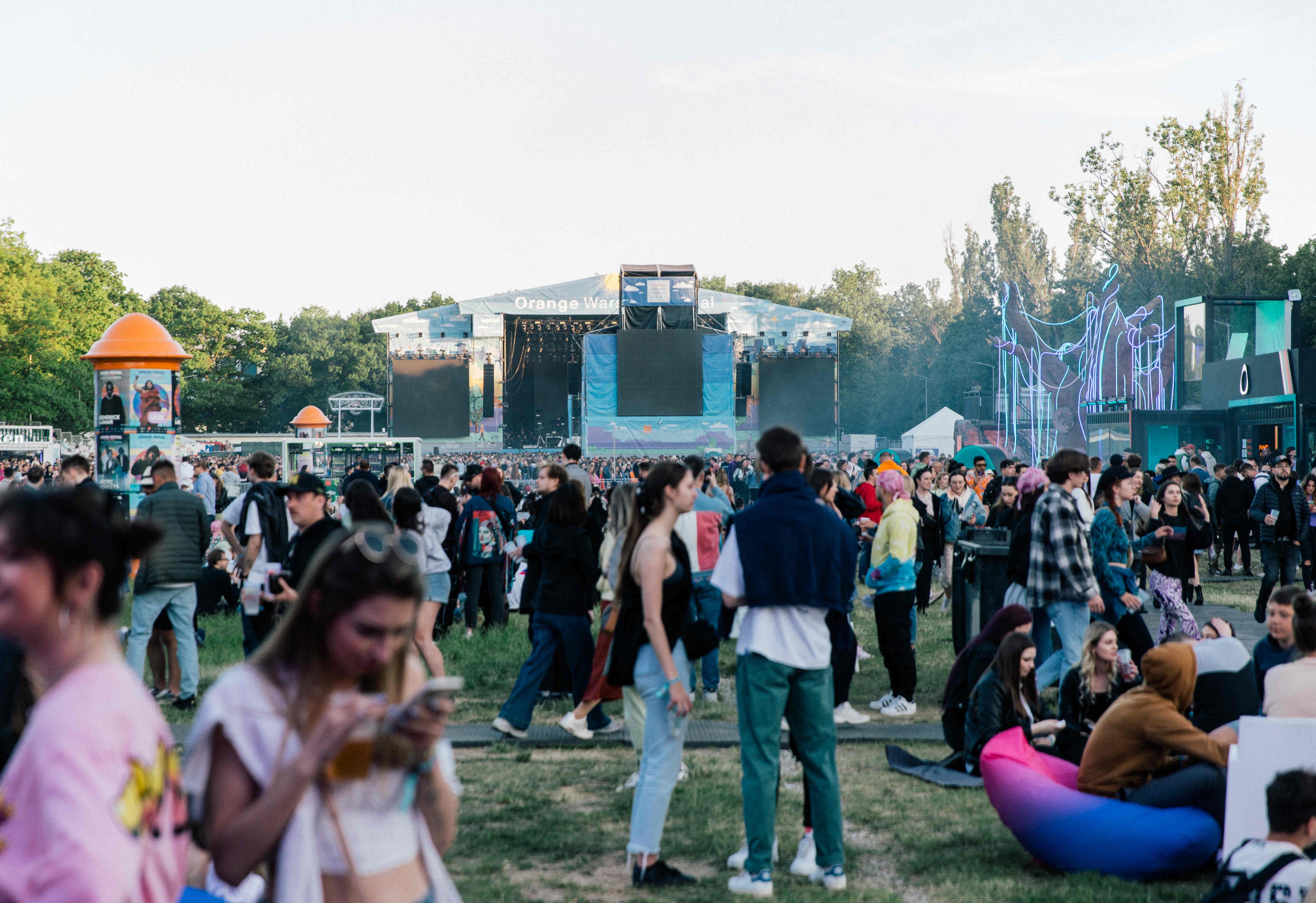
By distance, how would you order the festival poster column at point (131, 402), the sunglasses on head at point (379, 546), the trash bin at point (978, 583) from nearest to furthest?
the sunglasses on head at point (379, 546) → the trash bin at point (978, 583) → the festival poster column at point (131, 402)

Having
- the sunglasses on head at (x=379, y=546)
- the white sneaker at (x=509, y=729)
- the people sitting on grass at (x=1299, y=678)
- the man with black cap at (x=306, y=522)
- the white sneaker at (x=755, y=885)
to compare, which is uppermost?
the sunglasses on head at (x=379, y=546)

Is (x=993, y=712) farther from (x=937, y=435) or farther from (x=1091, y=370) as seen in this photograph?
(x=937, y=435)

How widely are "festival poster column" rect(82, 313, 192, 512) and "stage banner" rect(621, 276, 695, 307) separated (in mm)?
27700

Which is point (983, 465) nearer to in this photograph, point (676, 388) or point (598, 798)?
point (598, 798)

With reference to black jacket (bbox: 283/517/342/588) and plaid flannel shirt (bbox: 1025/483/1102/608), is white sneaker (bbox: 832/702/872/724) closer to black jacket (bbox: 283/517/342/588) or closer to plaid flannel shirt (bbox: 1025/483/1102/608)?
plaid flannel shirt (bbox: 1025/483/1102/608)

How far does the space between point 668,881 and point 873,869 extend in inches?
35.8

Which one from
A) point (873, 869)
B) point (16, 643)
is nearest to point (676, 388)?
point (873, 869)

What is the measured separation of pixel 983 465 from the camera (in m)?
15.9

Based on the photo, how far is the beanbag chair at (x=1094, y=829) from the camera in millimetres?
4680

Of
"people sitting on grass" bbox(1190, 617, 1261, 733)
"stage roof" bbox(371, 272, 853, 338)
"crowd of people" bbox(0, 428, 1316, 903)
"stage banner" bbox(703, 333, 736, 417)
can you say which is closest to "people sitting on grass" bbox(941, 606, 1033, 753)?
"crowd of people" bbox(0, 428, 1316, 903)

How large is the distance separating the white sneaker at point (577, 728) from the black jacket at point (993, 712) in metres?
2.33

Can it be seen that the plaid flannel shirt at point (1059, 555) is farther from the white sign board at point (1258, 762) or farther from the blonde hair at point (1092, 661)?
the white sign board at point (1258, 762)

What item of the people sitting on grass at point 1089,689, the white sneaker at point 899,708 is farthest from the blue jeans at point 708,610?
the people sitting on grass at point 1089,689

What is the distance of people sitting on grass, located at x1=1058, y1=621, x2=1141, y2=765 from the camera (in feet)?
18.7
